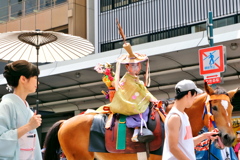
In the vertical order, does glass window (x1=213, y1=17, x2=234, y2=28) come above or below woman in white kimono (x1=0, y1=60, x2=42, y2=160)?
above

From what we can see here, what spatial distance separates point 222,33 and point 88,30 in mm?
8784

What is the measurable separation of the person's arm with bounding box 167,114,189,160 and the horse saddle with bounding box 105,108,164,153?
3218 mm

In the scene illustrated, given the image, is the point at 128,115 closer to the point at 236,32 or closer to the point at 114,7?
A: the point at 236,32

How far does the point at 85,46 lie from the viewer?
626 centimetres

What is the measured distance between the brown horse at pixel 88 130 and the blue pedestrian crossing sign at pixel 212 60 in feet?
9.78

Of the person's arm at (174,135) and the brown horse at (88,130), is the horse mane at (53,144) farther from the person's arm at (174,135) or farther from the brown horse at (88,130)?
the person's arm at (174,135)

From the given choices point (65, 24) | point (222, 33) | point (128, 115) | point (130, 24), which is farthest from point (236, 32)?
point (65, 24)

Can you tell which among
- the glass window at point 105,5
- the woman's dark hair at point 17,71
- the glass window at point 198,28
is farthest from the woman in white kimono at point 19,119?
the glass window at point 105,5

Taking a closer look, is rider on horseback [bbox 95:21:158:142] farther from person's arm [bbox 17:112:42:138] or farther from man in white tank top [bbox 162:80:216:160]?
person's arm [bbox 17:112:42:138]

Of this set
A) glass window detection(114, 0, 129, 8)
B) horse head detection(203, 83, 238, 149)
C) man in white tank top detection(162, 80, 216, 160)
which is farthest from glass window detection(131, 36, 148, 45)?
man in white tank top detection(162, 80, 216, 160)

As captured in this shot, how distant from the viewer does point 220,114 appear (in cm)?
695

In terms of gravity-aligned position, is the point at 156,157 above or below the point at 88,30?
below

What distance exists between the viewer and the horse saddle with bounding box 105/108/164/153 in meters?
8.00

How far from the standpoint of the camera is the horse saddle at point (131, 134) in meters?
8.00
